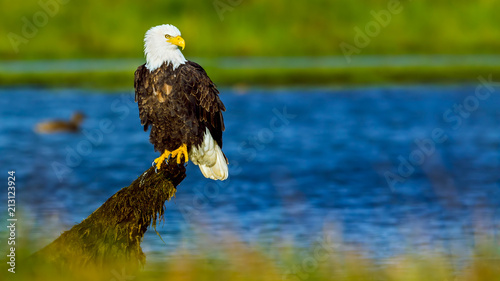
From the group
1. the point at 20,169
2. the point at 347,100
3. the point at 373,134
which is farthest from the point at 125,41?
the point at 20,169

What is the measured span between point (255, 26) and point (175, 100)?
75.6 metres

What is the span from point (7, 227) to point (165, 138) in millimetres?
2796

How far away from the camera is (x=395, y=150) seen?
87.2 ft

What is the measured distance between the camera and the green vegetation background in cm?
8069

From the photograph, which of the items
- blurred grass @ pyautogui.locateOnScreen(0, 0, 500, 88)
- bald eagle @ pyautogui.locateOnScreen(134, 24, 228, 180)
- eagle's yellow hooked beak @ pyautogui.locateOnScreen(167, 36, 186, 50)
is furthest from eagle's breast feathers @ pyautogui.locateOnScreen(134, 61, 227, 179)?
blurred grass @ pyautogui.locateOnScreen(0, 0, 500, 88)

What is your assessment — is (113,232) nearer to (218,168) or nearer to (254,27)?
(218,168)

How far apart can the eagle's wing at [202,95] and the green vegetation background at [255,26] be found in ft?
219

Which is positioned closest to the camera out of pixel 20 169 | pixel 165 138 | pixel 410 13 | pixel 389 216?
pixel 165 138

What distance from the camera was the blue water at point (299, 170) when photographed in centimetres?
1415

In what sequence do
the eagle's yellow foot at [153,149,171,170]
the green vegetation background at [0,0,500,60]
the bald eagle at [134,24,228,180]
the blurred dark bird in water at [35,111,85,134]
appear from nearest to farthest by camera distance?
the eagle's yellow foot at [153,149,171,170], the bald eagle at [134,24,228,180], the blurred dark bird in water at [35,111,85,134], the green vegetation background at [0,0,500,60]

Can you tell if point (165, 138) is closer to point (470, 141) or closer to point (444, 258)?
point (444, 258)

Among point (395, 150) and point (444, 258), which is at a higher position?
point (395, 150)

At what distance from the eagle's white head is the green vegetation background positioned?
67.1 metres

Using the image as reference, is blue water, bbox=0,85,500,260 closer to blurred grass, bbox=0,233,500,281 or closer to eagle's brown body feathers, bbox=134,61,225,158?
blurred grass, bbox=0,233,500,281
